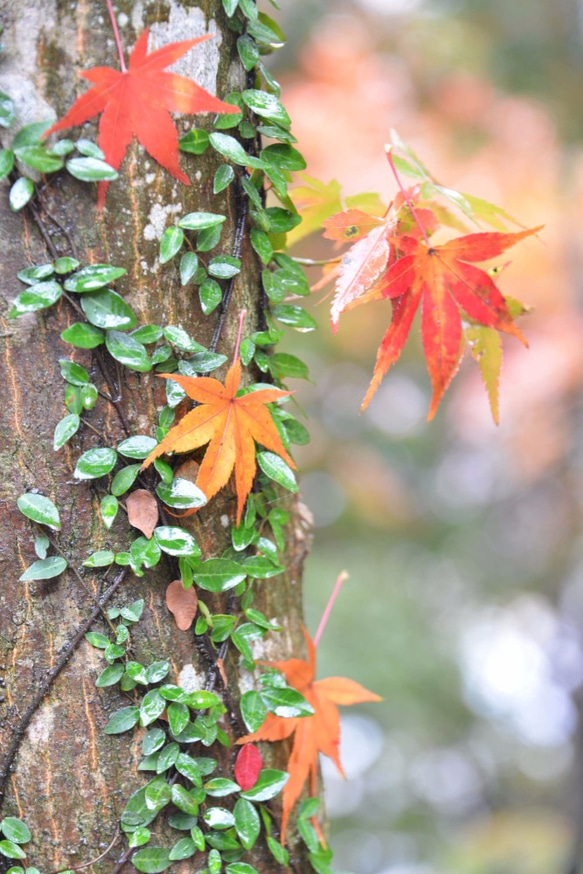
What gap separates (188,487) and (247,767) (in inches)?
11.8

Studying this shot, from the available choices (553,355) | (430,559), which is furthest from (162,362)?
(430,559)

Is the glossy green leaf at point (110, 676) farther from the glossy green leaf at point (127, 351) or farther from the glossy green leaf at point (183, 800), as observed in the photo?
the glossy green leaf at point (127, 351)

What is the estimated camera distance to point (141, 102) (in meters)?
0.59

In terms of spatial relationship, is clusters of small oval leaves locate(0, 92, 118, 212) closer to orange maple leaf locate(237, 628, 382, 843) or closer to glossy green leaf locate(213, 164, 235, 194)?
glossy green leaf locate(213, 164, 235, 194)

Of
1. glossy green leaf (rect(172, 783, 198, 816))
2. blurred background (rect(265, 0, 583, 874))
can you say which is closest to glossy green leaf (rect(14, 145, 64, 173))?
glossy green leaf (rect(172, 783, 198, 816))

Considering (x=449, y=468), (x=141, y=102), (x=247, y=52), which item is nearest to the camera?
(x=141, y=102)

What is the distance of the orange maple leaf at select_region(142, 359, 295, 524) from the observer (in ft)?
2.02

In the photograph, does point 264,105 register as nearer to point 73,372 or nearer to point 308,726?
point 73,372

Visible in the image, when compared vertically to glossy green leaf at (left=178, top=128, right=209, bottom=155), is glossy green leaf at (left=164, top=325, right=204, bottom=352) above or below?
below

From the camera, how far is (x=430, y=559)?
23.2ft

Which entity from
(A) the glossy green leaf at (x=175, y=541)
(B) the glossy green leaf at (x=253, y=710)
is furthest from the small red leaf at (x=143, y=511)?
(B) the glossy green leaf at (x=253, y=710)

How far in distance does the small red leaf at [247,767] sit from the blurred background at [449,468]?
130 inches

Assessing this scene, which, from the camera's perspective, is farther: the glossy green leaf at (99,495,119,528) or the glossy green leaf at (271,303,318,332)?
the glossy green leaf at (271,303,318,332)

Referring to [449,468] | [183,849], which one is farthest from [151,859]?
[449,468]
